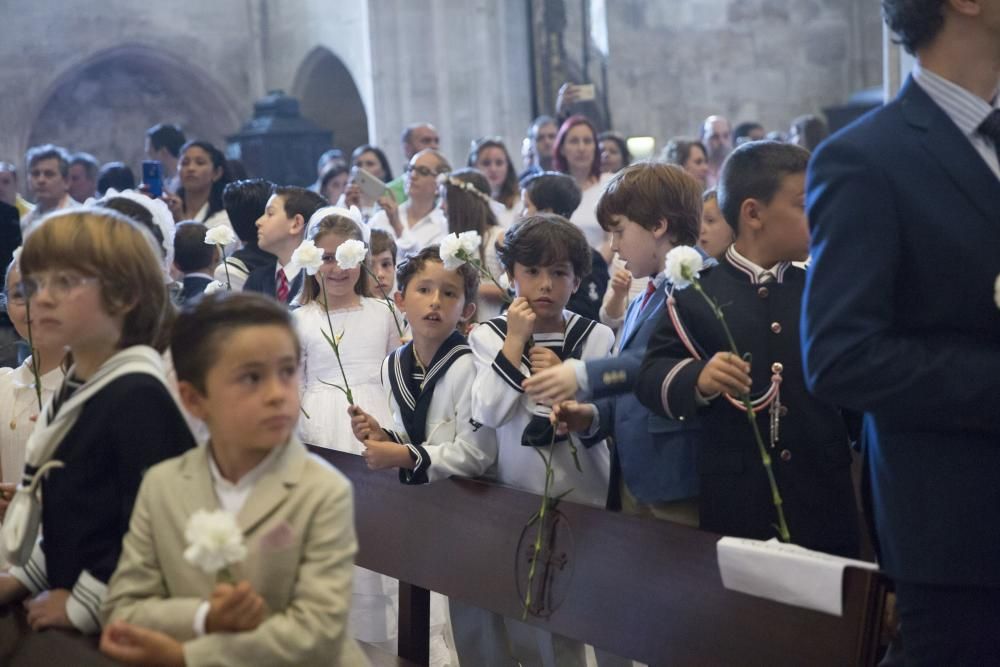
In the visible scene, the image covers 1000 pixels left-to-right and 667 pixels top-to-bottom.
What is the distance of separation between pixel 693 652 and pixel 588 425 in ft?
2.67

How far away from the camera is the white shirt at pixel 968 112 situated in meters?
2.21

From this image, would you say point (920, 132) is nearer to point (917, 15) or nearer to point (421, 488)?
point (917, 15)

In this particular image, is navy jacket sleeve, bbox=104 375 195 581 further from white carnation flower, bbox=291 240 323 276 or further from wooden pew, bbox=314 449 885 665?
white carnation flower, bbox=291 240 323 276

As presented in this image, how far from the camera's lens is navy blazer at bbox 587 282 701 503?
3203mm

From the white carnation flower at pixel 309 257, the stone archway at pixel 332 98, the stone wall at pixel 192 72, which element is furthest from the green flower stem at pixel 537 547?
the stone archway at pixel 332 98

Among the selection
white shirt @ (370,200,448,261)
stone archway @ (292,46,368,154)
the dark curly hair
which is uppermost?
stone archway @ (292,46,368,154)

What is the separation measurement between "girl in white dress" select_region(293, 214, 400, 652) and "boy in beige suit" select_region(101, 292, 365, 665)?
218cm

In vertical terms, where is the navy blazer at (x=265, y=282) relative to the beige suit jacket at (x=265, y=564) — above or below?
above

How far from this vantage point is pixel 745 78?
53.1ft

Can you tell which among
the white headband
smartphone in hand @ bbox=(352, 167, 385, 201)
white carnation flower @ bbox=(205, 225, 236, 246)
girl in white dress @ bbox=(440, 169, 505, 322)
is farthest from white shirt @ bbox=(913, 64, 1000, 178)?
smartphone in hand @ bbox=(352, 167, 385, 201)

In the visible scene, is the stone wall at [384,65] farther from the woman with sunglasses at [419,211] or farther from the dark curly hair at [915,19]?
the dark curly hair at [915,19]

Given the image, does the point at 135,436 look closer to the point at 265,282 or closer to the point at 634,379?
the point at 634,379

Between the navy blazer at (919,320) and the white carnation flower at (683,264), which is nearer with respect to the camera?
the navy blazer at (919,320)

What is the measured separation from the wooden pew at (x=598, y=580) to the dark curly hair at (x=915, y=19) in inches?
37.2
